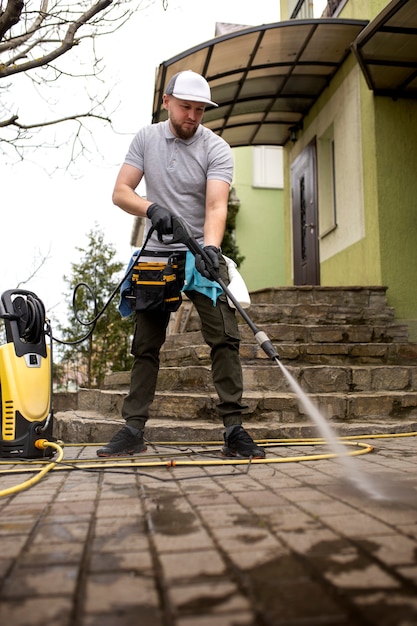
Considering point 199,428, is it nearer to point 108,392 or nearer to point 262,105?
point 108,392

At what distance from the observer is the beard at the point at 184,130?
3658 millimetres

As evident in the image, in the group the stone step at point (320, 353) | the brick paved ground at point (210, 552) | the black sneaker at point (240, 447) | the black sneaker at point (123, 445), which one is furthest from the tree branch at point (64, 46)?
the brick paved ground at point (210, 552)

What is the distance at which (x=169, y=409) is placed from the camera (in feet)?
16.1

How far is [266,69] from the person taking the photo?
8195mm

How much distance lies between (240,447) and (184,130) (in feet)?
6.31

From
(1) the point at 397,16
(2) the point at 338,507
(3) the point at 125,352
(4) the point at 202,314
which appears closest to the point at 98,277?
(3) the point at 125,352

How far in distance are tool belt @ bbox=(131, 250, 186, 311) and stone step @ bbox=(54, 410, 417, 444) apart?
46.5 inches

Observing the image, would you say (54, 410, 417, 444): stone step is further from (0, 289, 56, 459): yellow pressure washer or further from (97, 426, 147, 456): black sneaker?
(0, 289, 56, 459): yellow pressure washer

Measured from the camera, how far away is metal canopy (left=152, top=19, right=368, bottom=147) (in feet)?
24.2

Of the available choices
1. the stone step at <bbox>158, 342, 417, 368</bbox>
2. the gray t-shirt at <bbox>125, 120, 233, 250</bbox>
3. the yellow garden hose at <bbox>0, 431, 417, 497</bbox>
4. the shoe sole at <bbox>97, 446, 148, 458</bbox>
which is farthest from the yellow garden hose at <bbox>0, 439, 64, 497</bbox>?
the stone step at <bbox>158, 342, 417, 368</bbox>

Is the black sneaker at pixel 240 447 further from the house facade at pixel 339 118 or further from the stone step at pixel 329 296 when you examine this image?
the house facade at pixel 339 118

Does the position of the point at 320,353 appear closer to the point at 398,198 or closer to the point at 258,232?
the point at 398,198

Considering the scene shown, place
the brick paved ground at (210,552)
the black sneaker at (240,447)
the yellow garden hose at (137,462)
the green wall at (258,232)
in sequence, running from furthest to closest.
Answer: the green wall at (258,232) < the black sneaker at (240,447) < the yellow garden hose at (137,462) < the brick paved ground at (210,552)

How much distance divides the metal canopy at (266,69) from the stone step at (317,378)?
4.25 metres
